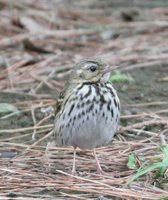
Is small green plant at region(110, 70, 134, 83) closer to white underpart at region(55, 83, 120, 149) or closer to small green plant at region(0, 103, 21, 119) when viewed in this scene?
small green plant at region(0, 103, 21, 119)

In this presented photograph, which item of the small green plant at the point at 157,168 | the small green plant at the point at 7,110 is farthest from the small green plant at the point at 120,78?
the small green plant at the point at 157,168

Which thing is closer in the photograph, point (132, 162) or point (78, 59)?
point (132, 162)

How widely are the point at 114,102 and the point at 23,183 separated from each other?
79 centimetres

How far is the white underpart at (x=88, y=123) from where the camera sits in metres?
4.70

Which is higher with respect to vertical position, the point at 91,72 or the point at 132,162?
the point at 91,72

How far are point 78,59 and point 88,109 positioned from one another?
349 centimetres

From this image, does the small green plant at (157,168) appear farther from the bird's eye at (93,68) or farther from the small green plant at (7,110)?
the small green plant at (7,110)

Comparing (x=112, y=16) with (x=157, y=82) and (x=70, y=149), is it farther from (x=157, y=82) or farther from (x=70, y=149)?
(x=70, y=149)

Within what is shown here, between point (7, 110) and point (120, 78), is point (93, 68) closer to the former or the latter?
point (7, 110)

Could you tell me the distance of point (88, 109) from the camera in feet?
15.4

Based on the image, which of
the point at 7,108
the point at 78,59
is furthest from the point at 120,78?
the point at 7,108

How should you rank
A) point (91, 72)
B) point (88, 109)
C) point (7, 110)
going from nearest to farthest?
1. point (88, 109)
2. point (91, 72)
3. point (7, 110)

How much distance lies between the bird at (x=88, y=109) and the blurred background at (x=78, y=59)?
30cm

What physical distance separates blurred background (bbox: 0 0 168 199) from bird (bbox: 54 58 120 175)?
30 centimetres
